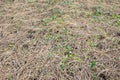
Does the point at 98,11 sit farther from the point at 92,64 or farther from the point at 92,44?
the point at 92,64

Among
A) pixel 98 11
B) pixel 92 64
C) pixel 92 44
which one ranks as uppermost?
pixel 98 11

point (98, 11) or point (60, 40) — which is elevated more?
point (98, 11)

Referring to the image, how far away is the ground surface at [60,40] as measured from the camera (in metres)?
2.27

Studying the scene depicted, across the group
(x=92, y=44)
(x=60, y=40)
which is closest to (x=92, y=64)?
(x=92, y=44)

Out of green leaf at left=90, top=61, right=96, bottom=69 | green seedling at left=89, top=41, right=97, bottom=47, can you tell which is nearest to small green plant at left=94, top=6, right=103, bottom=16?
green seedling at left=89, top=41, right=97, bottom=47

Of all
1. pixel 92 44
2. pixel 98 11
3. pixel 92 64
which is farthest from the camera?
pixel 98 11

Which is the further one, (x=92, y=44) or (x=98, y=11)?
(x=98, y=11)

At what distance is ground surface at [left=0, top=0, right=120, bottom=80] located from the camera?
227cm

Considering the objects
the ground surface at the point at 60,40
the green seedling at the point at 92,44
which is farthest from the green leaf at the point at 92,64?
the green seedling at the point at 92,44

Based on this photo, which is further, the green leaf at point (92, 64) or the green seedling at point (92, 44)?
the green seedling at point (92, 44)

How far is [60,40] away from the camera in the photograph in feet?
8.85

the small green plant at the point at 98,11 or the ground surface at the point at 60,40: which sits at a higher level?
the small green plant at the point at 98,11

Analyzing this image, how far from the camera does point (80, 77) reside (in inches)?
87.0

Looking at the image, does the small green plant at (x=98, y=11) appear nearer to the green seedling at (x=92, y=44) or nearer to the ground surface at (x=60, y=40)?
the ground surface at (x=60, y=40)
